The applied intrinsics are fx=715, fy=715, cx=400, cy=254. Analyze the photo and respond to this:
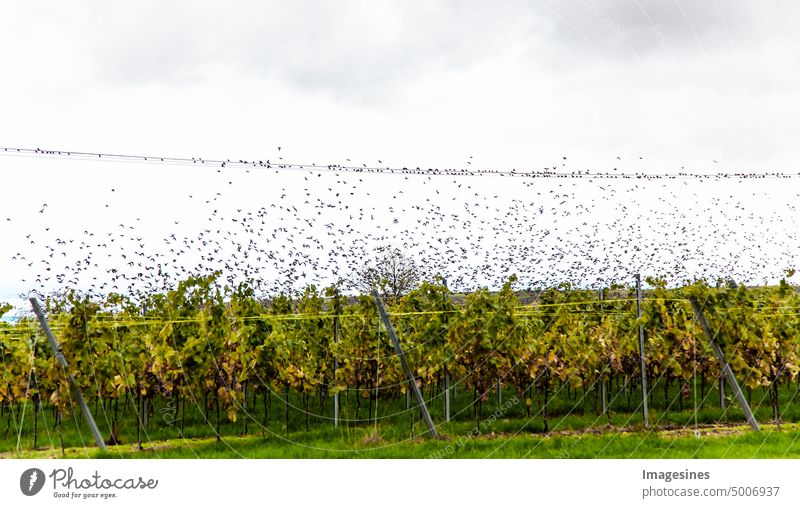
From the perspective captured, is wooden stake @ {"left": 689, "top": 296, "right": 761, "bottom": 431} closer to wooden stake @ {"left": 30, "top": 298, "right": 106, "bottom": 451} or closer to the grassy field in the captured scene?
the grassy field

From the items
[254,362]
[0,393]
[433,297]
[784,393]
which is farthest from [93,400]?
[784,393]

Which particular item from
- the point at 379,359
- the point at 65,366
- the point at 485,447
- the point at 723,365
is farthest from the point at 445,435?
the point at 65,366

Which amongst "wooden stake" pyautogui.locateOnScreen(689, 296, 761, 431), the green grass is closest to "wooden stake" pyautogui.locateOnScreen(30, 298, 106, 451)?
the green grass

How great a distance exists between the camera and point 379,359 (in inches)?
497

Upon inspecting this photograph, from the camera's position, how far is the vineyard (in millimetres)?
11461

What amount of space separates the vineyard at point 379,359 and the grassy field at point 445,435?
0.07m

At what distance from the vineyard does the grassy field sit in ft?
0.22

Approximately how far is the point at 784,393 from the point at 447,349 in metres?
8.30

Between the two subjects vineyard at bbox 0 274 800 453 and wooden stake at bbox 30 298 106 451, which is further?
vineyard at bbox 0 274 800 453

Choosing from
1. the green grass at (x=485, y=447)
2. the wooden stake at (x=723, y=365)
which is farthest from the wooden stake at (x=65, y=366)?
the wooden stake at (x=723, y=365)

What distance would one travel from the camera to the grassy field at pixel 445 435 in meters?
9.37

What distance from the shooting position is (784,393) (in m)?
15.4

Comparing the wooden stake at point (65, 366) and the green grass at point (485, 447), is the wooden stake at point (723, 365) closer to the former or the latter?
the green grass at point (485, 447)

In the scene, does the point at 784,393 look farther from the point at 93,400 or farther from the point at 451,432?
the point at 93,400
